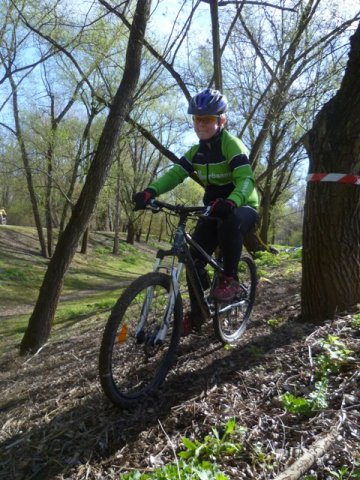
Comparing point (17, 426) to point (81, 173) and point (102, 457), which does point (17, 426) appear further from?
point (81, 173)

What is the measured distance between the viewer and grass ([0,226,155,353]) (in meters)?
13.3

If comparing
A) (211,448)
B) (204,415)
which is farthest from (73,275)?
(211,448)

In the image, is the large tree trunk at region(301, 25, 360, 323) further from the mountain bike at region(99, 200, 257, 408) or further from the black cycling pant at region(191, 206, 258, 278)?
the mountain bike at region(99, 200, 257, 408)

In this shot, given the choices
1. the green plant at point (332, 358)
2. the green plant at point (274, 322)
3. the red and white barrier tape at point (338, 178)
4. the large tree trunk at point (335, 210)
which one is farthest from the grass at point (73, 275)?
the green plant at point (332, 358)

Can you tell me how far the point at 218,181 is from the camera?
172 inches

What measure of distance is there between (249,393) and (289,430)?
0.55 m

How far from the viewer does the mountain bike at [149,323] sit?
316 centimetres

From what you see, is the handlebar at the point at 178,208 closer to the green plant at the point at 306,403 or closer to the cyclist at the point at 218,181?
the cyclist at the point at 218,181

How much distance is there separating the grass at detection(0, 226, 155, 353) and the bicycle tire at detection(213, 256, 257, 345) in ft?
17.9

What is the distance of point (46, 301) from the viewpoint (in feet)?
26.6

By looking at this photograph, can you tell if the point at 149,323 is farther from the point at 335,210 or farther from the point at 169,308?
the point at 335,210

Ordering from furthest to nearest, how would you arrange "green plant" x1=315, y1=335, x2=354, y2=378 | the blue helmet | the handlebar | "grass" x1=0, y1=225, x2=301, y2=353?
"grass" x1=0, y1=225, x2=301, y2=353, the blue helmet, the handlebar, "green plant" x1=315, y1=335, x2=354, y2=378

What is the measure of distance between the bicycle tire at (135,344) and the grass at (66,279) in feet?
20.5

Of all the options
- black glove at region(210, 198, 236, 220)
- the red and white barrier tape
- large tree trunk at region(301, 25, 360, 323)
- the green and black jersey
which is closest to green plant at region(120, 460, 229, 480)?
black glove at region(210, 198, 236, 220)
